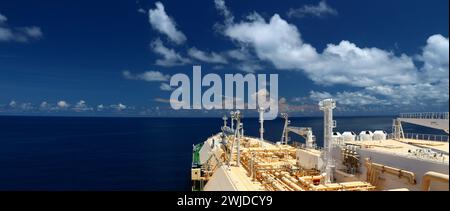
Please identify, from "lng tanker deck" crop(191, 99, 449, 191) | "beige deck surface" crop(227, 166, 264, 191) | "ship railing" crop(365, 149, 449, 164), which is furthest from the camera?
"beige deck surface" crop(227, 166, 264, 191)

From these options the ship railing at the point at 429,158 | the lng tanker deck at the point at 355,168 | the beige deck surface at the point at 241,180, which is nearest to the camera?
the ship railing at the point at 429,158

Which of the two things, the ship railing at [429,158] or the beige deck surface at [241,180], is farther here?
the beige deck surface at [241,180]

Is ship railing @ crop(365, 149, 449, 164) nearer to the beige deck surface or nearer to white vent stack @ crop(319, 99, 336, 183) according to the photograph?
white vent stack @ crop(319, 99, 336, 183)

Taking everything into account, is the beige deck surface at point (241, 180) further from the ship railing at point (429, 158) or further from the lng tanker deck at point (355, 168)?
the ship railing at point (429, 158)

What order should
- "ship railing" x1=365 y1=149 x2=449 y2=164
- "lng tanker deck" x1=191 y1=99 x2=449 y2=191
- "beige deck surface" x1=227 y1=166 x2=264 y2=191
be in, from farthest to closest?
"beige deck surface" x1=227 y1=166 x2=264 y2=191, "lng tanker deck" x1=191 y1=99 x2=449 y2=191, "ship railing" x1=365 y1=149 x2=449 y2=164

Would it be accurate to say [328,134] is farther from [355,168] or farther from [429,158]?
[429,158]

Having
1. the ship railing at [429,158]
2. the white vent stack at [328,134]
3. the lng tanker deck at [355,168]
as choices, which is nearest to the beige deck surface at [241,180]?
the lng tanker deck at [355,168]

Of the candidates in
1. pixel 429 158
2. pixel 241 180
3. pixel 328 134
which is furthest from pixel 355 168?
pixel 241 180

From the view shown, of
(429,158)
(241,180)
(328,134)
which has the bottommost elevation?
(241,180)

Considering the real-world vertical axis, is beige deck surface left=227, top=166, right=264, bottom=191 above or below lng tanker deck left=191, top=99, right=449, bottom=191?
below

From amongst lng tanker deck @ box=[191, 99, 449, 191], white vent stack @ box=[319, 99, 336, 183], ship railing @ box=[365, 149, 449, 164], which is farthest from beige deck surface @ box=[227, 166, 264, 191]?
ship railing @ box=[365, 149, 449, 164]
